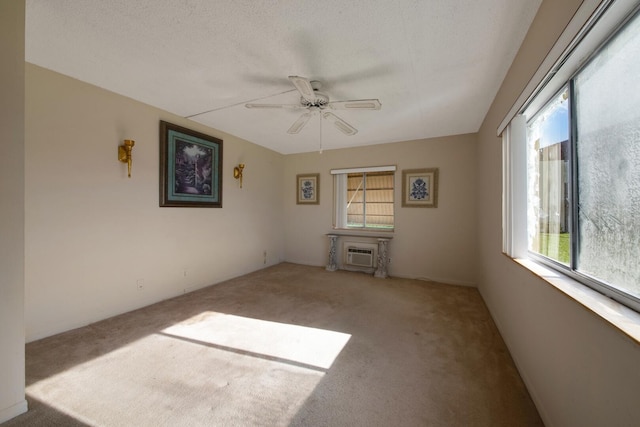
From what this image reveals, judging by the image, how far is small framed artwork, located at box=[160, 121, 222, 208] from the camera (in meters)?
3.12

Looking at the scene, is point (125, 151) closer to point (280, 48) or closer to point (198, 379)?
point (280, 48)

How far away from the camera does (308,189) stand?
5.20 m

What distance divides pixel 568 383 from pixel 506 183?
160 centimetres

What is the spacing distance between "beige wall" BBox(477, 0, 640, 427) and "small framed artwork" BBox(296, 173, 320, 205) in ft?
10.3

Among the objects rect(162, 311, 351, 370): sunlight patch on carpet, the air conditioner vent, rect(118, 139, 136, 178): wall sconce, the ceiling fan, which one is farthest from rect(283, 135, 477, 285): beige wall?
rect(118, 139, 136, 178): wall sconce

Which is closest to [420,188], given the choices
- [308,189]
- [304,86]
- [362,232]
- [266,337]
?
[362,232]

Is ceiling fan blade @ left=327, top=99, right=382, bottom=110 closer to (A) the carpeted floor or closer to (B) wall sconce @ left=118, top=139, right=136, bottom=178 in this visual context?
(A) the carpeted floor

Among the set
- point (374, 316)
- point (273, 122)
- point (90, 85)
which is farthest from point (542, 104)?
point (90, 85)

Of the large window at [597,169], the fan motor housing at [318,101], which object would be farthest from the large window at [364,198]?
the large window at [597,169]

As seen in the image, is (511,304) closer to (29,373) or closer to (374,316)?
(374,316)

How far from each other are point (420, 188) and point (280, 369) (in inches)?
137

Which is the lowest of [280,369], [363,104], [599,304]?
[280,369]

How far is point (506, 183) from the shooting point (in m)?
2.24

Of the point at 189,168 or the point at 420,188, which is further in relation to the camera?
the point at 420,188
